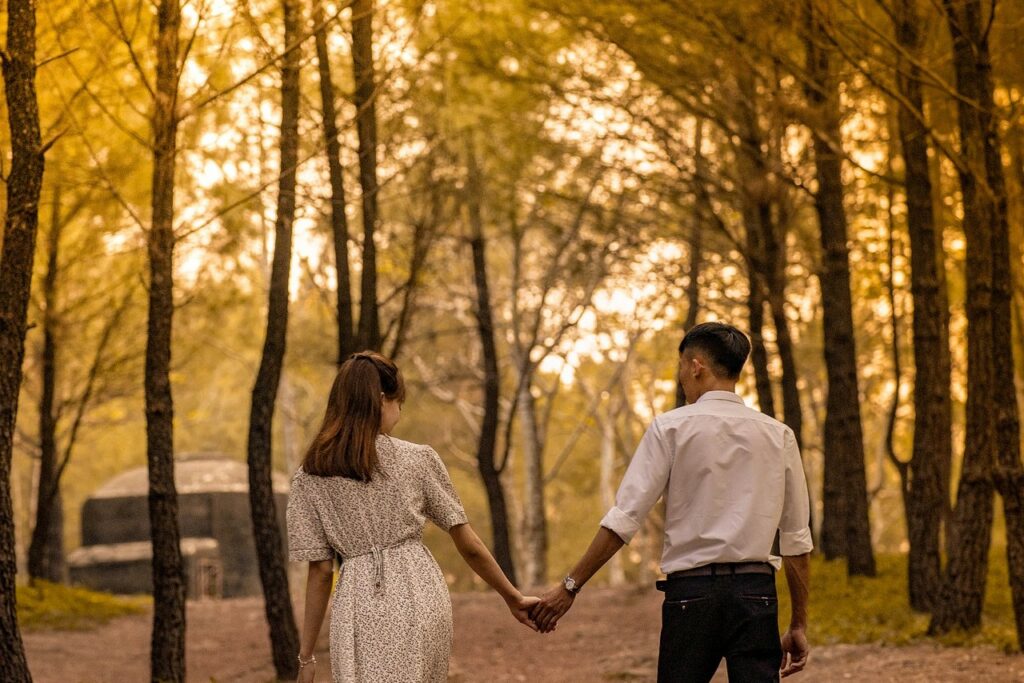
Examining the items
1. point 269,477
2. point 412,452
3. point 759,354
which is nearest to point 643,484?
point 412,452

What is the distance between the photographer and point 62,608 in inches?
741

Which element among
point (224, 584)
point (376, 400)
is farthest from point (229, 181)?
point (224, 584)

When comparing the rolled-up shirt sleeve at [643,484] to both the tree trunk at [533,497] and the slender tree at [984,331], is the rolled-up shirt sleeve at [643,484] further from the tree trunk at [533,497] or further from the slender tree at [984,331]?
the tree trunk at [533,497]

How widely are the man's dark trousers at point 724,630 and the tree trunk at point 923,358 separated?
729cm

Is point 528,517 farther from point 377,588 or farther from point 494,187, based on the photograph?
point 377,588

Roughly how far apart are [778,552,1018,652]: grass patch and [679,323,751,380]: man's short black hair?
19.2ft

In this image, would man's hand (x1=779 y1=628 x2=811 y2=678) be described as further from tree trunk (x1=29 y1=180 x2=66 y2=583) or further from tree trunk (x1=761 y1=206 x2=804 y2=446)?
tree trunk (x1=29 y1=180 x2=66 y2=583)

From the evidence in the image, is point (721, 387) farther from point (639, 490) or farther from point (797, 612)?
point (797, 612)

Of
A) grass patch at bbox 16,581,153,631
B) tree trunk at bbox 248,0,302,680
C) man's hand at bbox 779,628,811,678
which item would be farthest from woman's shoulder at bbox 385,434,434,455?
grass patch at bbox 16,581,153,631

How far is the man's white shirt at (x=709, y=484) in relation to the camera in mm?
4496

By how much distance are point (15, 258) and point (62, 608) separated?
13.0 m

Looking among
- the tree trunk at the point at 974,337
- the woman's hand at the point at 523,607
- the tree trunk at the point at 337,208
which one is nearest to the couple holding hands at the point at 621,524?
the woman's hand at the point at 523,607

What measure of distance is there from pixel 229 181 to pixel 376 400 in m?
15.1

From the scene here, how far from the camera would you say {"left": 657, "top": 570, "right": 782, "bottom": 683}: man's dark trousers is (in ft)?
14.6
